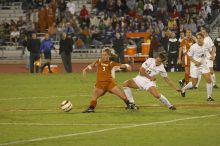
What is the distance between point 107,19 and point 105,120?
78.6 feet

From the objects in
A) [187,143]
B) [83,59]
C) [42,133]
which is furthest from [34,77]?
[187,143]

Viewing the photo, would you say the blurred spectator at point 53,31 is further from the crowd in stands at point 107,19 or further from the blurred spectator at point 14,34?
the blurred spectator at point 14,34

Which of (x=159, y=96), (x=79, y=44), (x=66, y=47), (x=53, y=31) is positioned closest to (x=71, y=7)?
(x=53, y=31)

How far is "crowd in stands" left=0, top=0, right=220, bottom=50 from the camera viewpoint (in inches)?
1592

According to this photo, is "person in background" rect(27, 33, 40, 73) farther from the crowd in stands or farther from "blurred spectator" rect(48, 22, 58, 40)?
"blurred spectator" rect(48, 22, 58, 40)

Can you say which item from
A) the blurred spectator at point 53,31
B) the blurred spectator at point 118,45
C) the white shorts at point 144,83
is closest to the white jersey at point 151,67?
the white shorts at point 144,83

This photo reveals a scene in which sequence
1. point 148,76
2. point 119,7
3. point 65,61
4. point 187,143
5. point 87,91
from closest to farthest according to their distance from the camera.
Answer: point 187,143
point 148,76
point 87,91
point 65,61
point 119,7

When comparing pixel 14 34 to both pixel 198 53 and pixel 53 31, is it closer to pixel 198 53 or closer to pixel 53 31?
pixel 53 31

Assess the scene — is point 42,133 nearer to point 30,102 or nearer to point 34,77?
point 30,102

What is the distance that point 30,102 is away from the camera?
22.1 meters

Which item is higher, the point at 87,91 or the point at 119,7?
the point at 119,7

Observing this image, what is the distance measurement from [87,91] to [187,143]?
11330 millimetres

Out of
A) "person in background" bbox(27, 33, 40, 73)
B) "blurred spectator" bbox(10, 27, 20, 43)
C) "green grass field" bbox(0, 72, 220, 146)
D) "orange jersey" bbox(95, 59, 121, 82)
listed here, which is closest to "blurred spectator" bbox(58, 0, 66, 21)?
"blurred spectator" bbox(10, 27, 20, 43)

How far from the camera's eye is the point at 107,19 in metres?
41.4
